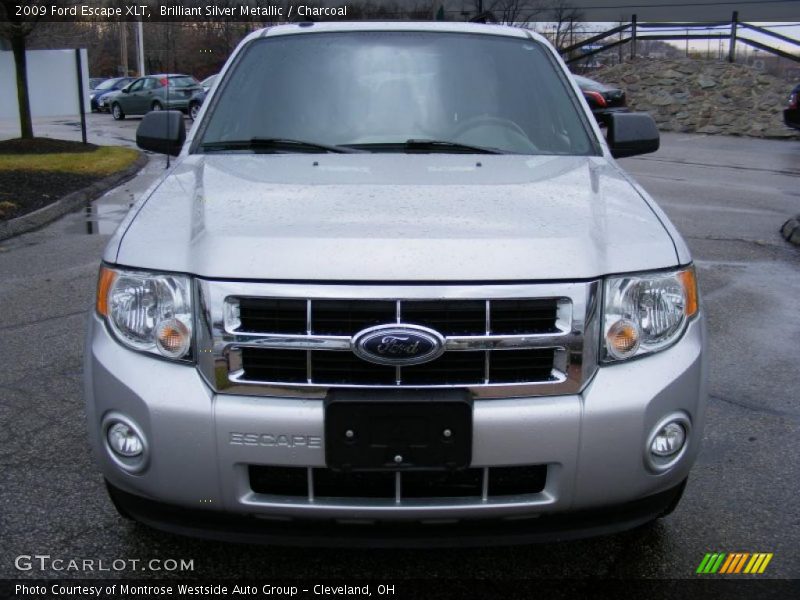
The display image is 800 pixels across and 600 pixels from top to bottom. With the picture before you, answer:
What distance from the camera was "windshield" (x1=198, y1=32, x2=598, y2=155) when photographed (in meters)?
3.73

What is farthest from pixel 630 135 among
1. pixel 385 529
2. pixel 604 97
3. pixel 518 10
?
pixel 518 10

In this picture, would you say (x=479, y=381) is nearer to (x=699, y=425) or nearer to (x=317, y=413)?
(x=317, y=413)

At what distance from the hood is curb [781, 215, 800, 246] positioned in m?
6.35

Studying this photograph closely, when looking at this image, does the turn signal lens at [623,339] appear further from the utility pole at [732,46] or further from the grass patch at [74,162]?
the utility pole at [732,46]

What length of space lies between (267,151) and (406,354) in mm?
1583

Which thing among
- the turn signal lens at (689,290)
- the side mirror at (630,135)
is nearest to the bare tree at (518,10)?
the side mirror at (630,135)

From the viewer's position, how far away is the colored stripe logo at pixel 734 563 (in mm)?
2904

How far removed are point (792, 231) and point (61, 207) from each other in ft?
26.7

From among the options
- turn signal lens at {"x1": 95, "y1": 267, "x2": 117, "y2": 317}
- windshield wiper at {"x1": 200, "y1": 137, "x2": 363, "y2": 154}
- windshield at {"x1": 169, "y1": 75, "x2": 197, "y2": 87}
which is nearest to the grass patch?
windshield wiper at {"x1": 200, "y1": 137, "x2": 363, "y2": 154}

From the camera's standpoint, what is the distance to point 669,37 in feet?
95.9

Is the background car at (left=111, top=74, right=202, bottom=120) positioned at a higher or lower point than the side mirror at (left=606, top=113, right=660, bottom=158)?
lower

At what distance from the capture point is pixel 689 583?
9.25ft

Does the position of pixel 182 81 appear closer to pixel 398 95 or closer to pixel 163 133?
pixel 163 133

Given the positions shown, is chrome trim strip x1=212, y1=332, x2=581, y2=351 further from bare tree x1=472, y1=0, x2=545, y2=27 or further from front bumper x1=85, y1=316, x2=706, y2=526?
bare tree x1=472, y1=0, x2=545, y2=27
